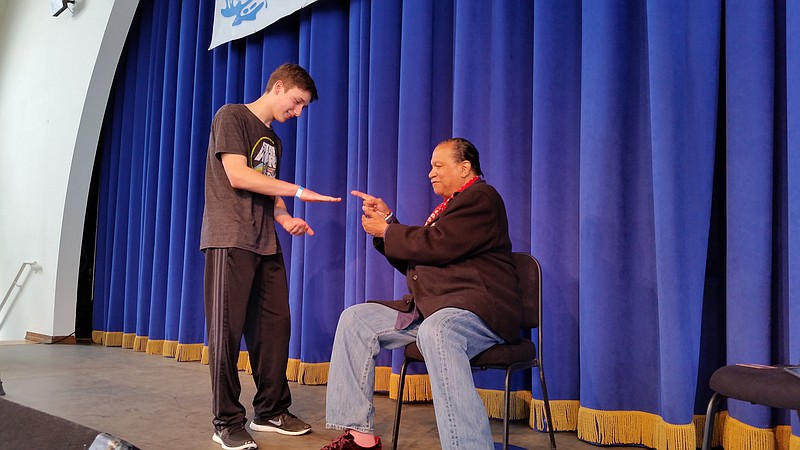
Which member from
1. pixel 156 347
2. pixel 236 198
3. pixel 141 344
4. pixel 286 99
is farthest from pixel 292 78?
pixel 141 344

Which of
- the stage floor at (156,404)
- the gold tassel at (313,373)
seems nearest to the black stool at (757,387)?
the stage floor at (156,404)

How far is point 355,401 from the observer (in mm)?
1841

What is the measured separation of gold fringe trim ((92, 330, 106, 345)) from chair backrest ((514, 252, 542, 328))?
4218mm

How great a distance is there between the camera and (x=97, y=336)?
5.18m

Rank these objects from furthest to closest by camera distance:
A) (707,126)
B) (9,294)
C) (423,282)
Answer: (9,294), (707,126), (423,282)

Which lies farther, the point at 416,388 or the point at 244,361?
the point at 244,361

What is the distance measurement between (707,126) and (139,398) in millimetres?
2493

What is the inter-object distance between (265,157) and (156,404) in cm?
123

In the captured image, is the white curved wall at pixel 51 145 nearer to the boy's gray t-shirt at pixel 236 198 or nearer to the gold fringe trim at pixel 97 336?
the gold fringe trim at pixel 97 336

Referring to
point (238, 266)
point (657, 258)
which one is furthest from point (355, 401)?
point (657, 258)

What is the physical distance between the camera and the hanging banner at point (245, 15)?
132 inches

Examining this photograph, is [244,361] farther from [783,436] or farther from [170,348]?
[783,436]

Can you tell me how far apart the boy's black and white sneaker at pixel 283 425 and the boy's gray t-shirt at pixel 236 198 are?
0.58 meters

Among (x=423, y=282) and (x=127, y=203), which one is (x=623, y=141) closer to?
(x=423, y=282)
